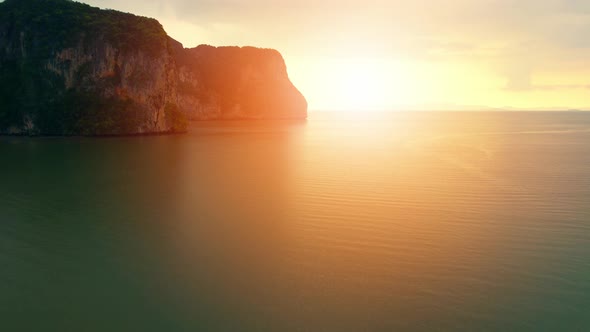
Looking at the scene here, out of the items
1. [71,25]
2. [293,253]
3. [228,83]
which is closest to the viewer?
[293,253]

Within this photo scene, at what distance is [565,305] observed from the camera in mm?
10961

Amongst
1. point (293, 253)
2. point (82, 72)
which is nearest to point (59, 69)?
point (82, 72)

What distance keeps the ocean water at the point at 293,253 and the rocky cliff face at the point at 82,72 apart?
45764mm

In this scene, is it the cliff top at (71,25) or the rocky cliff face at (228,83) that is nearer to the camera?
the cliff top at (71,25)

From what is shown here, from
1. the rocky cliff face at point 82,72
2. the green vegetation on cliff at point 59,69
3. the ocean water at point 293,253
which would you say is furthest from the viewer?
the rocky cliff face at point 82,72

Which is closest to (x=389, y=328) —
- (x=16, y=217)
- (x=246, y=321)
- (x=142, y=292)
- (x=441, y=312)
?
(x=441, y=312)

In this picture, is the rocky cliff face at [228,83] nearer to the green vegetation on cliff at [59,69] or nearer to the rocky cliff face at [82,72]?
the rocky cliff face at [82,72]

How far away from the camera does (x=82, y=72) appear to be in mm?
74750

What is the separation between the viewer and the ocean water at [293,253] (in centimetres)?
1032

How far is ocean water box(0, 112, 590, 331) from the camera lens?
1032 centimetres

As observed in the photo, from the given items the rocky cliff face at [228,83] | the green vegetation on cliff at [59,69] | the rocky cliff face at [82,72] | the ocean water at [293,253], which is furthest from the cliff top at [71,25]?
the rocky cliff face at [228,83]

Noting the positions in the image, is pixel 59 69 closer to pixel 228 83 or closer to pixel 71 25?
pixel 71 25

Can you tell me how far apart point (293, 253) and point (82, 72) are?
75769 millimetres

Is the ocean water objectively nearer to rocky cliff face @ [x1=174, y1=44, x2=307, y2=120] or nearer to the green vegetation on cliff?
the green vegetation on cliff
